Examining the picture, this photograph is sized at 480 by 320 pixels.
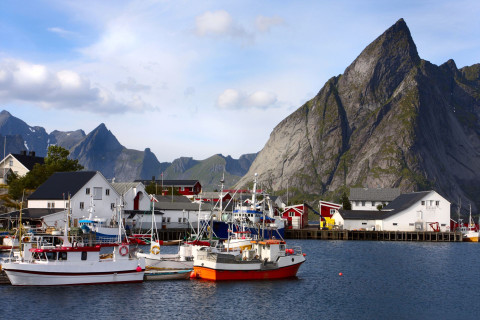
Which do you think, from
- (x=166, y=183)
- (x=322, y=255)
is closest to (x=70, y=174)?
(x=322, y=255)

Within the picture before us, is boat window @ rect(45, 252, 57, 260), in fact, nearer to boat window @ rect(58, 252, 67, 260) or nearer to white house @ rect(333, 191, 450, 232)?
boat window @ rect(58, 252, 67, 260)

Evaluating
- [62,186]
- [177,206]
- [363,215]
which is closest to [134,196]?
[177,206]

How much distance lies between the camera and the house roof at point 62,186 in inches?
3989

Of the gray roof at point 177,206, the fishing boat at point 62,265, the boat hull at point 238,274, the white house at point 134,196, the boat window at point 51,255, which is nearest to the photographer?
the fishing boat at point 62,265

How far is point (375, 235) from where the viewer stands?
427ft

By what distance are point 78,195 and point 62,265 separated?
52676 millimetres

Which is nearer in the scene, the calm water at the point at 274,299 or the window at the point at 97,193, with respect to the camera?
the calm water at the point at 274,299

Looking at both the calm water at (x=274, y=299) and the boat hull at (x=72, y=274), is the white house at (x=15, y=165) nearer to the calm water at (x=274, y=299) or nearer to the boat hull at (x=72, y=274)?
the calm water at (x=274, y=299)

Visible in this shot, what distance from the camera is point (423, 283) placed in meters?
61.1

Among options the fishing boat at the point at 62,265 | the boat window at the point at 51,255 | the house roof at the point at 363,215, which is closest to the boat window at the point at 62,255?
the fishing boat at the point at 62,265

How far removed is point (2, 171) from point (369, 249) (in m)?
99.8

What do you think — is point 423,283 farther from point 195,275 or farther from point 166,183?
point 166,183

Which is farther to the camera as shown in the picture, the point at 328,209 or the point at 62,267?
the point at 328,209

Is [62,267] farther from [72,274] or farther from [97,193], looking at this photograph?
[97,193]
